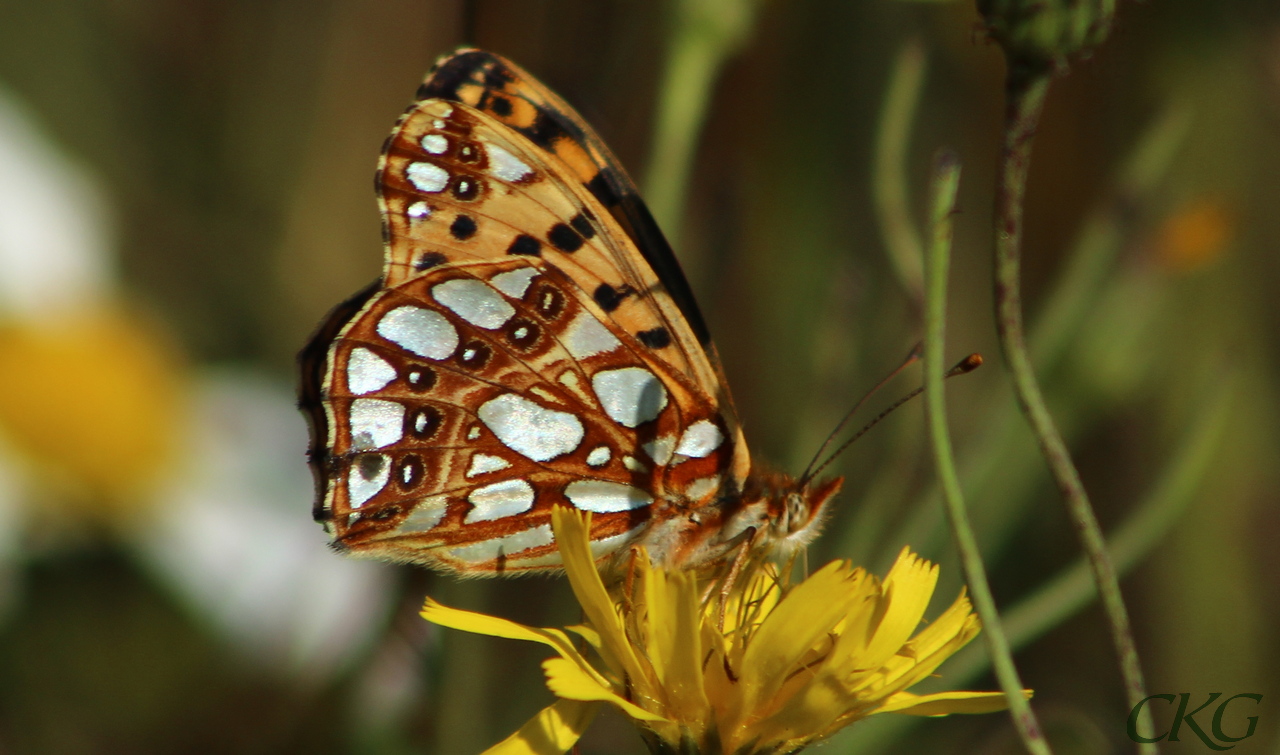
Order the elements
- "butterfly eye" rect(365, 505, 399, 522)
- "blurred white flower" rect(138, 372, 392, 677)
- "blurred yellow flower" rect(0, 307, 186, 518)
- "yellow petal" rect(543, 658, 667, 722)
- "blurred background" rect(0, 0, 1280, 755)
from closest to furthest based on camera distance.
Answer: "yellow petal" rect(543, 658, 667, 722)
"butterfly eye" rect(365, 505, 399, 522)
"blurred background" rect(0, 0, 1280, 755)
"blurred white flower" rect(138, 372, 392, 677)
"blurred yellow flower" rect(0, 307, 186, 518)

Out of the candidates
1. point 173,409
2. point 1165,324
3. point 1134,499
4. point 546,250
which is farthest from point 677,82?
point 173,409

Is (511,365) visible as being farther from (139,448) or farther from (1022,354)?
(139,448)

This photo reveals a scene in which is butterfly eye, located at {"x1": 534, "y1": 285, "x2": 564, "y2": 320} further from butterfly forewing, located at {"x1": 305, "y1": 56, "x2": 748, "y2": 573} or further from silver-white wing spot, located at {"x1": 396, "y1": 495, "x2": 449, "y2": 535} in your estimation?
silver-white wing spot, located at {"x1": 396, "y1": 495, "x2": 449, "y2": 535}

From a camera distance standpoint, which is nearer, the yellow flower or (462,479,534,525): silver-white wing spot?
the yellow flower

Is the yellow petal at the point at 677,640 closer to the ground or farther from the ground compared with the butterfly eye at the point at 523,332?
closer to the ground

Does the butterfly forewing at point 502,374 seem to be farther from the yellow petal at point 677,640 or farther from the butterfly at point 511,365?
the yellow petal at point 677,640

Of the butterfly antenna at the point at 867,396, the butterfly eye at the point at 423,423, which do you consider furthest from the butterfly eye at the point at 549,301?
the butterfly antenna at the point at 867,396

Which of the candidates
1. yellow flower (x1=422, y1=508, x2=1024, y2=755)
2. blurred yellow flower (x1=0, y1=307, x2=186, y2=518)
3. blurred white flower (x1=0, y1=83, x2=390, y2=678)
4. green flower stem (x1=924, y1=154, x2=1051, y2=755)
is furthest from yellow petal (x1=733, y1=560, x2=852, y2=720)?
blurred yellow flower (x1=0, y1=307, x2=186, y2=518)

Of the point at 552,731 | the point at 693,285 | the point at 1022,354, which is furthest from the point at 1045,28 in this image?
the point at 693,285
